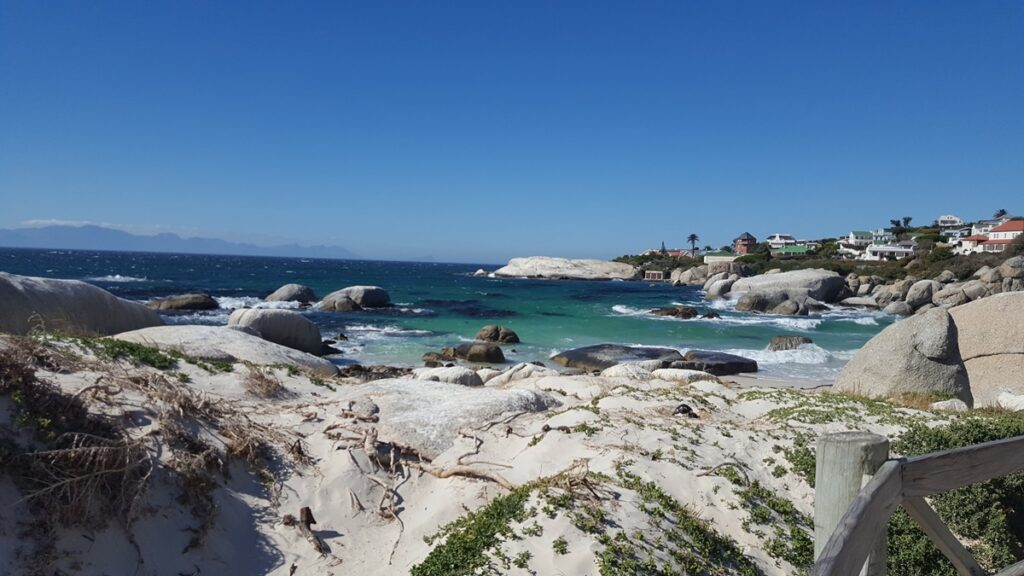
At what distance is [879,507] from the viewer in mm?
2332

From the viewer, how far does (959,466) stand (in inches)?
107

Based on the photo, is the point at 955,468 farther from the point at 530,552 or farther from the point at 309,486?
the point at 309,486

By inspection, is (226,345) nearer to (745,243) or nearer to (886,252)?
(886,252)

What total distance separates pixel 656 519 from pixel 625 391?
4.73 meters

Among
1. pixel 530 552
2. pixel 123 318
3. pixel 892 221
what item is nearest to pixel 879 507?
pixel 530 552

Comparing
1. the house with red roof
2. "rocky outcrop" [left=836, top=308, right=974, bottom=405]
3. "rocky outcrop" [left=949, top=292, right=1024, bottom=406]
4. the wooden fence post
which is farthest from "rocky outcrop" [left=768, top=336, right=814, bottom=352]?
the house with red roof

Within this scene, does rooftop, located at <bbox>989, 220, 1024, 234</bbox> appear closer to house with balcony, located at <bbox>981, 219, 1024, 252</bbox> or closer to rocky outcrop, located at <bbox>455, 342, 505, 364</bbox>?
house with balcony, located at <bbox>981, 219, 1024, 252</bbox>

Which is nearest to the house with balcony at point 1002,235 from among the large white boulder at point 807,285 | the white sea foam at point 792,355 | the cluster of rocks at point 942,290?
the cluster of rocks at point 942,290

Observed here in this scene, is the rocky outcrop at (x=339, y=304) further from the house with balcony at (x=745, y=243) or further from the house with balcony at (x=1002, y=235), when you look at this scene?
the house with balcony at (x=745, y=243)

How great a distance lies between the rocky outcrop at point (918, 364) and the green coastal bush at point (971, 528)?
5.62 metres

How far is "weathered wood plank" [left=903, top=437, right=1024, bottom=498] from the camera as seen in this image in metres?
2.54

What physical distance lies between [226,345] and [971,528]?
13.2 meters

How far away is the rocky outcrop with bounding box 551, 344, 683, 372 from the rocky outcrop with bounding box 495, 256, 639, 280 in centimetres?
7038

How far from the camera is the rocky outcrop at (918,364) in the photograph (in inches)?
445
